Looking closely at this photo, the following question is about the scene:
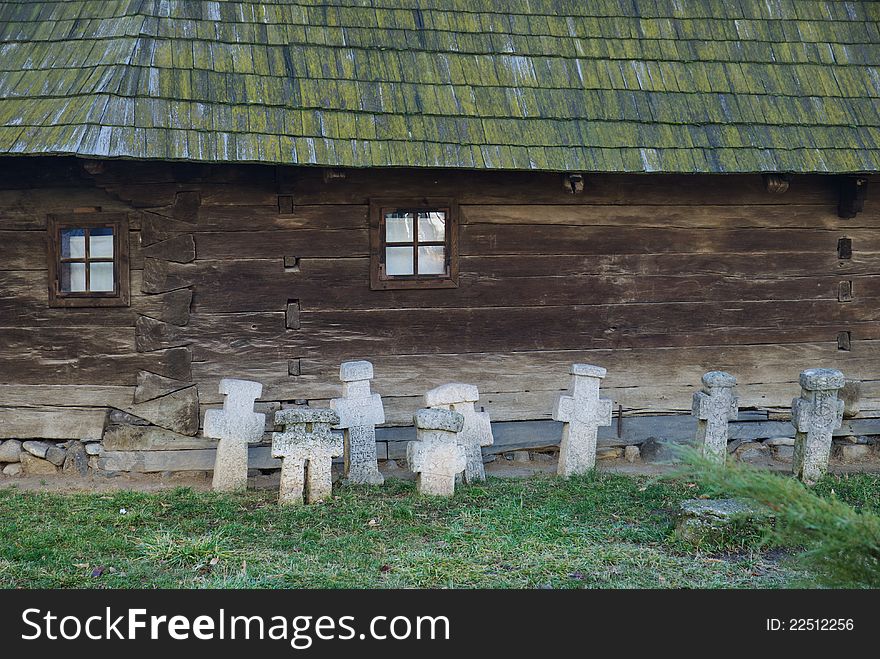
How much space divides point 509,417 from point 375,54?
311cm

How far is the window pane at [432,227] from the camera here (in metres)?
8.15

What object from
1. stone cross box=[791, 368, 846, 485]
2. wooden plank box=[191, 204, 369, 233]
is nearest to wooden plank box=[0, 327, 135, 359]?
wooden plank box=[191, 204, 369, 233]

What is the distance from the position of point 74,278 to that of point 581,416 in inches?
159

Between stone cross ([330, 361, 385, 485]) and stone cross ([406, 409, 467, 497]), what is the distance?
0.45 metres

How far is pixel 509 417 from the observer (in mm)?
8406

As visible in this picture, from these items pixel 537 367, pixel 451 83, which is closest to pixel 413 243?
pixel 451 83

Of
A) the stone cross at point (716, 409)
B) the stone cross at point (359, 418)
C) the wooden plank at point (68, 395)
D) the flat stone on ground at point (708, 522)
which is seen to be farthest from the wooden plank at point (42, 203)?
the flat stone on ground at point (708, 522)

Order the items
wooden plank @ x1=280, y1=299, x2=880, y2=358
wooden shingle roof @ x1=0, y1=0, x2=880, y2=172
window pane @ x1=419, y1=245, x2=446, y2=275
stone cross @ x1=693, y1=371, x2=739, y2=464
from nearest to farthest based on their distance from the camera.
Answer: wooden shingle roof @ x1=0, y1=0, x2=880, y2=172 → stone cross @ x1=693, y1=371, x2=739, y2=464 → wooden plank @ x1=280, y1=299, x2=880, y2=358 → window pane @ x1=419, y1=245, x2=446, y2=275

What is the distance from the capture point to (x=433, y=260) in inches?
324

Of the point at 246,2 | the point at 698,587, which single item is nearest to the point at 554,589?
the point at 698,587

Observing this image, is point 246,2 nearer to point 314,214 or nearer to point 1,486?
point 314,214

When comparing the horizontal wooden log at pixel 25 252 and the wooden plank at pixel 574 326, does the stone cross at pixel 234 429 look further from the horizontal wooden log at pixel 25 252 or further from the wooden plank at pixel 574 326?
the horizontal wooden log at pixel 25 252

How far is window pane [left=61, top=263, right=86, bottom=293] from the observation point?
310 inches

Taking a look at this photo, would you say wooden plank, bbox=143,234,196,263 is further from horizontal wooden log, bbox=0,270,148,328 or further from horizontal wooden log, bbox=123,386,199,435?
horizontal wooden log, bbox=123,386,199,435
